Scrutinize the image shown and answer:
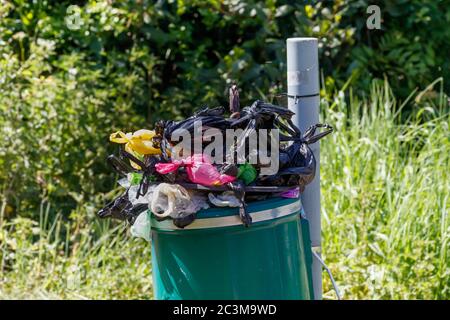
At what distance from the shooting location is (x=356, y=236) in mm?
4289

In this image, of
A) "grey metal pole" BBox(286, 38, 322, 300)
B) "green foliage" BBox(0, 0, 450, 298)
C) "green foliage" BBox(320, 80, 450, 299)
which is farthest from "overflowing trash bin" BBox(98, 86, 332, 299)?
"green foliage" BBox(0, 0, 450, 298)

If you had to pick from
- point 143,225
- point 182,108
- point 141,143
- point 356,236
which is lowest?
point 356,236

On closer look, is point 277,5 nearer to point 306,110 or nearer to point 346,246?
point 346,246

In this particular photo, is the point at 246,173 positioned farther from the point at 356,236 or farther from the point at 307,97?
the point at 356,236

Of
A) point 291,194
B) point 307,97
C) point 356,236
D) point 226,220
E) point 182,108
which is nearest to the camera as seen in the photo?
point 226,220

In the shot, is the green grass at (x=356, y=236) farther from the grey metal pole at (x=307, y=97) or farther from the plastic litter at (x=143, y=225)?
the plastic litter at (x=143, y=225)

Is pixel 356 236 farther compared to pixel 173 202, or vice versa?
pixel 356 236

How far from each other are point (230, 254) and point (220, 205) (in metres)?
0.17

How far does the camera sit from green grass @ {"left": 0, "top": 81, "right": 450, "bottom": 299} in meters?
4.10

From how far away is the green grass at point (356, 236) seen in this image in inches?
161

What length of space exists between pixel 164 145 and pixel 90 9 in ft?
9.56

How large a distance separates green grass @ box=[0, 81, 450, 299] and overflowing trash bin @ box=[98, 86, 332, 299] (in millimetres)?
1321

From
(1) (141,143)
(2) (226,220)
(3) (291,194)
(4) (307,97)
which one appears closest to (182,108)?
(4) (307,97)
